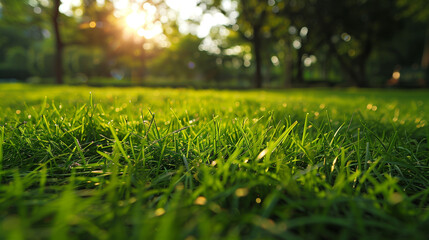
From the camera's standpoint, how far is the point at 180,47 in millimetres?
47562

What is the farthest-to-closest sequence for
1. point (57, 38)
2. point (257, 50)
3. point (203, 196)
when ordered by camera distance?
point (257, 50)
point (57, 38)
point (203, 196)

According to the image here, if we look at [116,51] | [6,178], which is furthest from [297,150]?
[116,51]

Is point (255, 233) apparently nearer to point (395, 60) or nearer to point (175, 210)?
point (175, 210)

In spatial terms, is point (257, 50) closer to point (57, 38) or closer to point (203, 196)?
point (57, 38)

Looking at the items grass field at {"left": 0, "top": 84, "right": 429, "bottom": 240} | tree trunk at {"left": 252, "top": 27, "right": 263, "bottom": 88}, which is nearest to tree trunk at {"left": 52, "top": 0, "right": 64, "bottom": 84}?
tree trunk at {"left": 252, "top": 27, "right": 263, "bottom": 88}

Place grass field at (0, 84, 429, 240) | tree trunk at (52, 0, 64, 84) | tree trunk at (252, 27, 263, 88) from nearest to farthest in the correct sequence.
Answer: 1. grass field at (0, 84, 429, 240)
2. tree trunk at (52, 0, 64, 84)
3. tree trunk at (252, 27, 263, 88)

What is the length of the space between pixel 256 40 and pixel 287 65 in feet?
35.0

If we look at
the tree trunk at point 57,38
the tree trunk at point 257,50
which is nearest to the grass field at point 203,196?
the tree trunk at point 257,50

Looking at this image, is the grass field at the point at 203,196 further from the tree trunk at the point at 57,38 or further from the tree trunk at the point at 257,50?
the tree trunk at the point at 57,38

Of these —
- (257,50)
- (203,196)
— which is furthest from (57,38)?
(203,196)

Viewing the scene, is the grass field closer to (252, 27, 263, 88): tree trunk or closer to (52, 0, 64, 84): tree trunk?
(252, 27, 263, 88): tree trunk

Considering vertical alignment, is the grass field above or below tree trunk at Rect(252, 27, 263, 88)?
below

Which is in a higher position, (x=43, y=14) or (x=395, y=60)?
(x=43, y=14)

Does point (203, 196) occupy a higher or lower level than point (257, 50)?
lower
